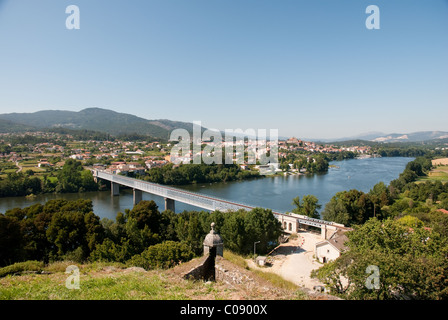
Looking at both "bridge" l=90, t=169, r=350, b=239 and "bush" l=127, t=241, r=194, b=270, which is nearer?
"bush" l=127, t=241, r=194, b=270

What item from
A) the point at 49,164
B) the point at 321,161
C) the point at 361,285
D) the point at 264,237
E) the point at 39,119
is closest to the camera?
the point at 361,285

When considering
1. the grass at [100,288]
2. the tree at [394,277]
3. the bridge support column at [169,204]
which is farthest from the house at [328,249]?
the bridge support column at [169,204]

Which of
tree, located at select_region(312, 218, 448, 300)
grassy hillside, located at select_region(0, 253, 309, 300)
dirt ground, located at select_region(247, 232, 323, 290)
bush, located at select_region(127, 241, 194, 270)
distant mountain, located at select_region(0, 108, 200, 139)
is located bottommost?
dirt ground, located at select_region(247, 232, 323, 290)

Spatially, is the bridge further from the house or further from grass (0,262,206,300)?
grass (0,262,206,300)

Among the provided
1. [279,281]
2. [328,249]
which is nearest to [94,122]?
[328,249]

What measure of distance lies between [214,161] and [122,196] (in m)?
16.9

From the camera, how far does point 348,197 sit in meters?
18.1

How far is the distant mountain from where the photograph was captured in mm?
123188

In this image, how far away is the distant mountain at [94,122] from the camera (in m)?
123

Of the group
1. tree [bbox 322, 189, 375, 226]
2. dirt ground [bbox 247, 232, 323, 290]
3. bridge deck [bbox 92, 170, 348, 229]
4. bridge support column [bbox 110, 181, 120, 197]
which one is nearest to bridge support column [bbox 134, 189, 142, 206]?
bridge deck [bbox 92, 170, 348, 229]

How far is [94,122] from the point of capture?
13588 centimetres

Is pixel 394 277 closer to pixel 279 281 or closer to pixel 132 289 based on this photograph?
pixel 279 281
